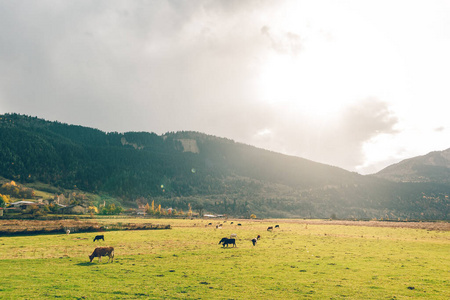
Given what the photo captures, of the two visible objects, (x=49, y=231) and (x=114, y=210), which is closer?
(x=49, y=231)

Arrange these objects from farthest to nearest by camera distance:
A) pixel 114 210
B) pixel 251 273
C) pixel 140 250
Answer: pixel 114 210, pixel 140 250, pixel 251 273

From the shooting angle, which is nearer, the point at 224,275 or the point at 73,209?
the point at 224,275

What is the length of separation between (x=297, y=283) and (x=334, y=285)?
278 centimetres

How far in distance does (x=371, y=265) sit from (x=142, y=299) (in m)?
23.5

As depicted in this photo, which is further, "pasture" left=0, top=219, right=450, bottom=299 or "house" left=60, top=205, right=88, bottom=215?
"house" left=60, top=205, right=88, bottom=215

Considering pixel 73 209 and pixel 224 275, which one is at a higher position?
pixel 224 275

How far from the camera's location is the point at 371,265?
89.5 feet

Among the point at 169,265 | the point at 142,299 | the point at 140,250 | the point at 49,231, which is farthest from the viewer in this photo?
the point at 49,231

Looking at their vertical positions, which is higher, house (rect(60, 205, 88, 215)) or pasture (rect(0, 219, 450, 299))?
pasture (rect(0, 219, 450, 299))

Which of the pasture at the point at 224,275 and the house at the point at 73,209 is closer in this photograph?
the pasture at the point at 224,275

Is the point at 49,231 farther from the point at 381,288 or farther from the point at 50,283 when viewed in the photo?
the point at 381,288

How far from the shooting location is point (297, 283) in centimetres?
2048

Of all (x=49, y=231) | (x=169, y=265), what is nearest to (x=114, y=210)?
(x=49, y=231)

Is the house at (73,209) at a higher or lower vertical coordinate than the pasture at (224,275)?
lower
